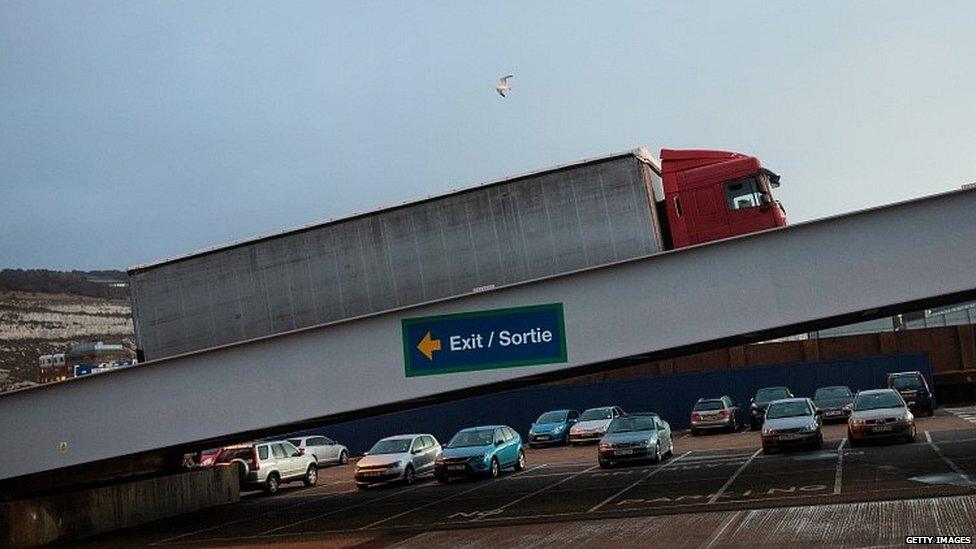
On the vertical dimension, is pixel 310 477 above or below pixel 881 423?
above

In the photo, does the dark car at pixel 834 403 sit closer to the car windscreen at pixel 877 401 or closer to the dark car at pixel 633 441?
the car windscreen at pixel 877 401

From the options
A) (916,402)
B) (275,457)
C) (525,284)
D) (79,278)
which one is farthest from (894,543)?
(79,278)

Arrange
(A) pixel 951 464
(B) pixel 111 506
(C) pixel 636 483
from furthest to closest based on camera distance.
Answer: (B) pixel 111 506
(C) pixel 636 483
(A) pixel 951 464

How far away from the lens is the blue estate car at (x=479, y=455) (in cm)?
2606

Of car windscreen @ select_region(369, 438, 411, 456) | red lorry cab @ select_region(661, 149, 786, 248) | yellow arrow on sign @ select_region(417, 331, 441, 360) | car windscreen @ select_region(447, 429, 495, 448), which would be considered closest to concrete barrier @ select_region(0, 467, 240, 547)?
car windscreen @ select_region(369, 438, 411, 456)

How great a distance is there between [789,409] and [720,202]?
7.97 metres

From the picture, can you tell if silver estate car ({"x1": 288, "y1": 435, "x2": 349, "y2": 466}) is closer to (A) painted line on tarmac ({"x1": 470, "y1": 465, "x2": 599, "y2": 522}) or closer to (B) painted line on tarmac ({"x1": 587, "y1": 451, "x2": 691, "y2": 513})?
(A) painted line on tarmac ({"x1": 470, "y1": 465, "x2": 599, "y2": 522})

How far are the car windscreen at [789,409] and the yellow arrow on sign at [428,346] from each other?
11.5m

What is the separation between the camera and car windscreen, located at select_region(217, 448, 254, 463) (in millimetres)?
29944

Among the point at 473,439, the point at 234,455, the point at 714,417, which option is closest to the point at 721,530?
the point at 473,439

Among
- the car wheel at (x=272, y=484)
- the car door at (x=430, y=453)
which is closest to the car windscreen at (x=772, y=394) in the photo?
the car door at (x=430, y=453)

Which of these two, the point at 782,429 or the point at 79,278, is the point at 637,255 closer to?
the point at 782,429

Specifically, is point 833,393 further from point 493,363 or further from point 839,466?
point 493,363

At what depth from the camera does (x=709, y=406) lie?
125 feet
